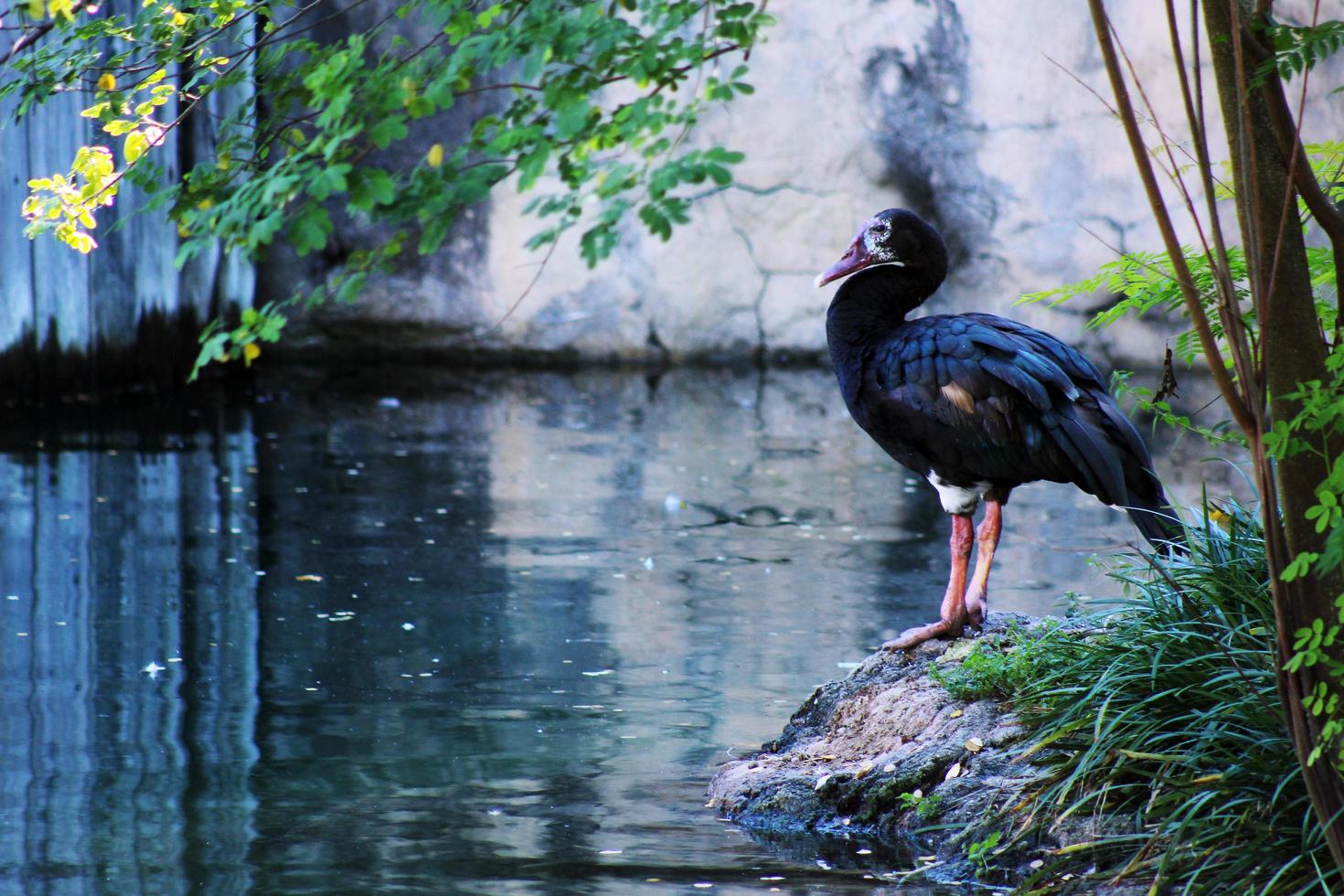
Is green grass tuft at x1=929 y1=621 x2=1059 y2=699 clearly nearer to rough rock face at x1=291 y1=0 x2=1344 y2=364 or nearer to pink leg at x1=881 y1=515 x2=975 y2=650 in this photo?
pink leg at x1=881 y1=515 x2=975 y2=650

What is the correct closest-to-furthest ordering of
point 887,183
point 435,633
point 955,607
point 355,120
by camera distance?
point 355,120 < point 955,607 < point 435,633 < point 887,183

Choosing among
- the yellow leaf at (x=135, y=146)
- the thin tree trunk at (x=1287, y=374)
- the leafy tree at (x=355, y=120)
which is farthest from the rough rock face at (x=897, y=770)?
the yellow leaf at (x=135, y=146)

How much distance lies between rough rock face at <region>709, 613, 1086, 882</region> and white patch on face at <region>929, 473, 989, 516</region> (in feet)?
1.14

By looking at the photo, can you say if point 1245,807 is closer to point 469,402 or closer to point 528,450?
point 528,450

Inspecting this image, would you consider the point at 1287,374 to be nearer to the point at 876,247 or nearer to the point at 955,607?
the point at 955,607

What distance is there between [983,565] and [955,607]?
0.17m

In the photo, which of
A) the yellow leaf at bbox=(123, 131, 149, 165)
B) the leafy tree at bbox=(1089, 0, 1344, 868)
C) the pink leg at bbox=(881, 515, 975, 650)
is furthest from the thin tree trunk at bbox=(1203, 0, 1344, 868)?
the yellow leaf at bbox=(123, 131, 149, 165)

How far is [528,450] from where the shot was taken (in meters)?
9.94

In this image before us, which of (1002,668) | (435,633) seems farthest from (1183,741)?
(435,633)

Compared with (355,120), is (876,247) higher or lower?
lower

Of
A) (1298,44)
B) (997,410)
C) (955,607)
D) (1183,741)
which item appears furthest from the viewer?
(955,607)

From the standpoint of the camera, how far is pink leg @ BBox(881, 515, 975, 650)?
4.73 meters

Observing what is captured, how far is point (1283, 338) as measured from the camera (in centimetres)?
331

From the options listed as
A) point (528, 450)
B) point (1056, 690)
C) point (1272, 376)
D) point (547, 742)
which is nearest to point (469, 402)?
Answer: point (528, 450)
